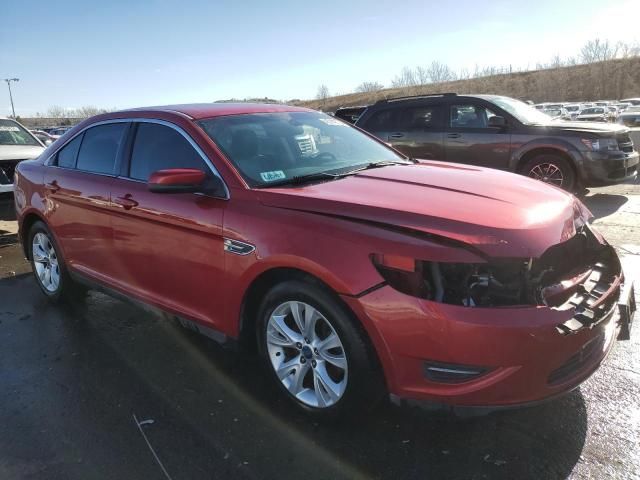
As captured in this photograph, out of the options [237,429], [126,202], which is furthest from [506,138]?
[237,429]

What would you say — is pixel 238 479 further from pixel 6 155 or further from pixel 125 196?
pixel 6 155

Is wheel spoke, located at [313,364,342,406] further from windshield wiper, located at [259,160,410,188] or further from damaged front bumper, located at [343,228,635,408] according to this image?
windshield wiper, located at [259,160,410,188]

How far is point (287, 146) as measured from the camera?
11.9 ft

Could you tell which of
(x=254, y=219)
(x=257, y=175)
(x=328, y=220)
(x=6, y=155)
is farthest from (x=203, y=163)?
(x=6, y=155)

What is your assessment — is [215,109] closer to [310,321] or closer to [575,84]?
[310,321]

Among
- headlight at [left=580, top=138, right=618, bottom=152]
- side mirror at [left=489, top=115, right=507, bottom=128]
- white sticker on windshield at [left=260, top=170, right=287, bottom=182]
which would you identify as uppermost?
side mirror at [left=489, top=115, right=507, bottom=128]

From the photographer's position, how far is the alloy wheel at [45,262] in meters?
4.91

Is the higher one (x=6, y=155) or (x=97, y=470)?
(x=6, y=155)

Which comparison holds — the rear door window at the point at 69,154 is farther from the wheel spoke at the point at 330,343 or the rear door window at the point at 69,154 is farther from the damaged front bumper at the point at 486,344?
the damaged front bumper at the point at 486,344

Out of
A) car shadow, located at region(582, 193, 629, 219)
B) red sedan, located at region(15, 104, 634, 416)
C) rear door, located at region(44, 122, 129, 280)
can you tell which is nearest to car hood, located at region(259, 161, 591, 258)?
red sedan, located at region(15, 104, 634, 416)

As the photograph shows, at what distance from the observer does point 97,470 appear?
2586 mm

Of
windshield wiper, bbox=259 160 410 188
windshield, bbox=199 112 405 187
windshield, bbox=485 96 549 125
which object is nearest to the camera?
windshield wiper, bbox=259 160 410 188

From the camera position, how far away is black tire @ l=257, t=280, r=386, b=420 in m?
2.55

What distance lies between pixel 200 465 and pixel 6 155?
7.68m
